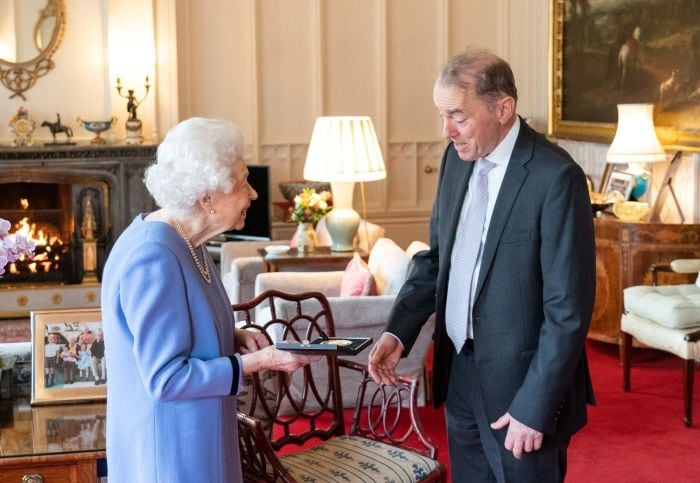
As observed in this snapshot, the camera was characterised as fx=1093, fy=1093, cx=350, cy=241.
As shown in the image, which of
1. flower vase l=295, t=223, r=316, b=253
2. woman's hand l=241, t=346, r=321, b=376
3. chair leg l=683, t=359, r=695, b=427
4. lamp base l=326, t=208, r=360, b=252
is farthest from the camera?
flower vase l=295, t=223, r=316, b=253

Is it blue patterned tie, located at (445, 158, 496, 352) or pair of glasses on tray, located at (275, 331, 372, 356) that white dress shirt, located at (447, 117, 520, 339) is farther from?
pair of glasses on tray, located at (275, 331, 372, 356)

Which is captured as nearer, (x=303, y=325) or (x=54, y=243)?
(x=303, y=325)

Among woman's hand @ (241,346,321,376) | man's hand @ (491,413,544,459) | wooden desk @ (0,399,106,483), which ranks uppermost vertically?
woman's hand @ (241,346,321,376)

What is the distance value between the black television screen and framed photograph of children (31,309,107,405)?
193 inches

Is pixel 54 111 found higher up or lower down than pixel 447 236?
higher up

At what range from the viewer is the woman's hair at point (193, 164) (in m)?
2.54

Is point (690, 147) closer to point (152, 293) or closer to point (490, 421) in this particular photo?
point (490, 421)

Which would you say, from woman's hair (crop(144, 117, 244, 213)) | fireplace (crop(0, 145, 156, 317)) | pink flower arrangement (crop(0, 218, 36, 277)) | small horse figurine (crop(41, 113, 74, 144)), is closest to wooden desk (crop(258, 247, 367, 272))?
fireplace (crop(0, 145, 156, 317))

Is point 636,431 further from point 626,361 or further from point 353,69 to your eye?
point 353,69

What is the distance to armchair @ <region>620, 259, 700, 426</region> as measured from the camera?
5598 millimetres

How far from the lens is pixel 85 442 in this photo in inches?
131

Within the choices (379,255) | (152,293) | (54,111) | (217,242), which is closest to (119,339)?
(152,293)

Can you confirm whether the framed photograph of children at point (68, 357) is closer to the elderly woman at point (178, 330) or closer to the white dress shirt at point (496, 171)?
the elderly woman at point (178, 330)

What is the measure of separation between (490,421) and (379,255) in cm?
332
